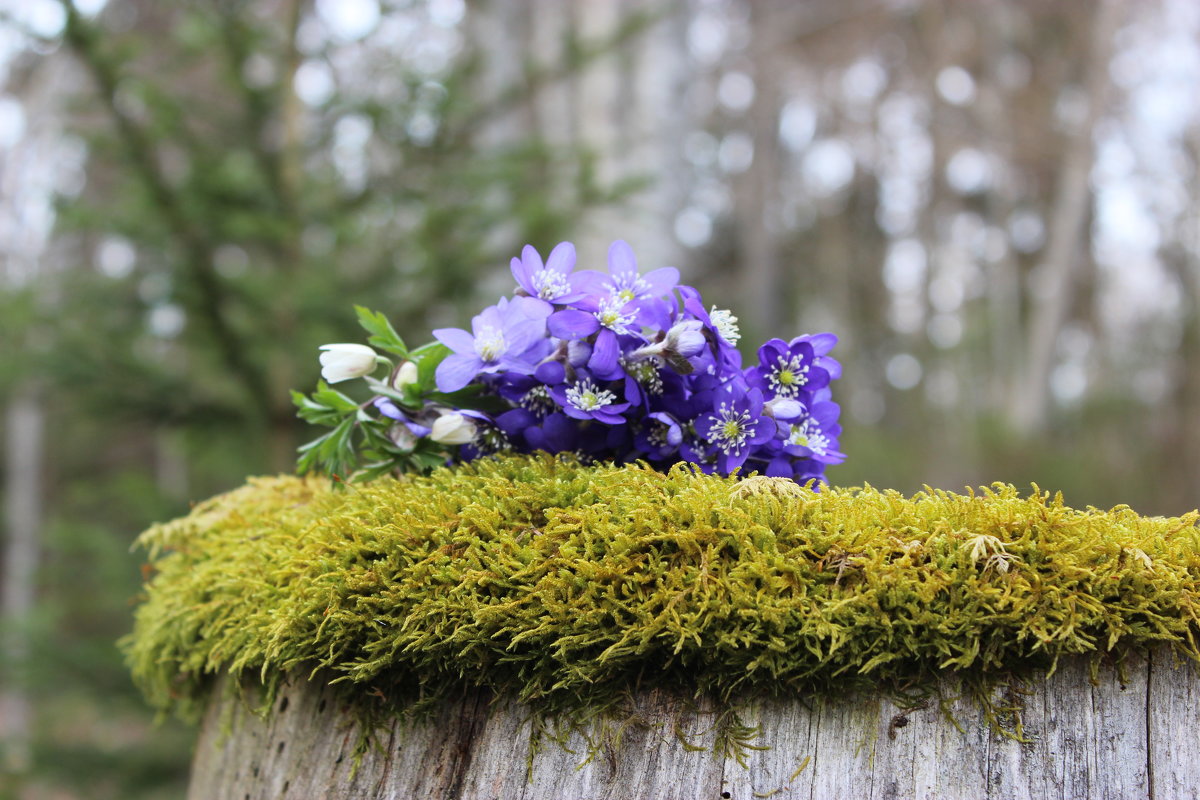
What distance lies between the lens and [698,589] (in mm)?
1180

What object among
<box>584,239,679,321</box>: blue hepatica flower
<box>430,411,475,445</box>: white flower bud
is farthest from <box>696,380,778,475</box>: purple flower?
<box>430,411,475,445</box>: white flower bud

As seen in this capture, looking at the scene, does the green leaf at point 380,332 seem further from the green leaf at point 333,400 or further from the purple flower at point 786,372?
the purple flower at point 786,372

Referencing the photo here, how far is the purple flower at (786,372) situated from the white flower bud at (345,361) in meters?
0.75

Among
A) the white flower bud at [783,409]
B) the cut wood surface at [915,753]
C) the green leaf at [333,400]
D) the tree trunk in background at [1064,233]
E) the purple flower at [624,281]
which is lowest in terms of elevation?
the cut wood surface at [915,753]

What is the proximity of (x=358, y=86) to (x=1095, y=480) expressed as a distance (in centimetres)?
923

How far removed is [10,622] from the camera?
4527 millimetres

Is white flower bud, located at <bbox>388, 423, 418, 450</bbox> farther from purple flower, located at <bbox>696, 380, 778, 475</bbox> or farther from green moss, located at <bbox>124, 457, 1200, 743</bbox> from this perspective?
purple flower, located at <bbox>696, 380, 778, 475</bbox>

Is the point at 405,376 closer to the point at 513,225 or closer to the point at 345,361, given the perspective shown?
the point at 345,361

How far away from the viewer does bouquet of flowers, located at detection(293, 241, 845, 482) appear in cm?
152

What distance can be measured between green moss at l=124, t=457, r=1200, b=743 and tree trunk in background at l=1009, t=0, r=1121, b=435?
13690 millimetres

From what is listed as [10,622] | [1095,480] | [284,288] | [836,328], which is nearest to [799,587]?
[284,288]

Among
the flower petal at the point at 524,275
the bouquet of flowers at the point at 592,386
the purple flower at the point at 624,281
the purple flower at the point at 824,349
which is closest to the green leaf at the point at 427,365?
the bouquet of flowers at the point at 592,386

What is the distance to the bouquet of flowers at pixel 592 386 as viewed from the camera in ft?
5.00

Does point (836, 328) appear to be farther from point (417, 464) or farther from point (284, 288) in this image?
point (417, 464)
